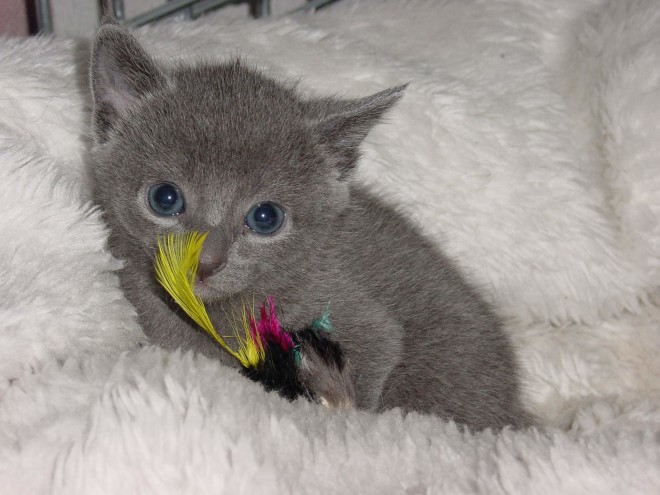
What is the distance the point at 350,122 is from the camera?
1.35m

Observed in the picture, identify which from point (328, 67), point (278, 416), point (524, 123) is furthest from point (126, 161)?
point (524, 123)

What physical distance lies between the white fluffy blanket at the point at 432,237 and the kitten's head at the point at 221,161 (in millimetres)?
112

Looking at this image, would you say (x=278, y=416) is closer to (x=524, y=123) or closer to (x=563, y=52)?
(x=524, y=123)

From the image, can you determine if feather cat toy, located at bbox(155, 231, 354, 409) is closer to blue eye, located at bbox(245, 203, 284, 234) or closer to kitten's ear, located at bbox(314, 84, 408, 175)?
blue eye, located at bbox(245, 203, 284, 234)

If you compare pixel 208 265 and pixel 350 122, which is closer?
pixel 208 265

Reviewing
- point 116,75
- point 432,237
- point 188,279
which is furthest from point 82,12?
point 188,279

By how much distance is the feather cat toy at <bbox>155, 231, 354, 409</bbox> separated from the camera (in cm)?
120

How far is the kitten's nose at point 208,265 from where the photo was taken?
3.88 ft

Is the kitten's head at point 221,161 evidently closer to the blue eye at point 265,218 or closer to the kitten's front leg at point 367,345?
the blue eye at point 265,218

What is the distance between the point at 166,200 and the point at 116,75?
0.29 metres

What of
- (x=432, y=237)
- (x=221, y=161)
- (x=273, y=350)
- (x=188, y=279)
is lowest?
(x=432, y=237)

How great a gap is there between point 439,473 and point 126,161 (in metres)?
0.75

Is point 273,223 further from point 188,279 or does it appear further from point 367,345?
point 367,345

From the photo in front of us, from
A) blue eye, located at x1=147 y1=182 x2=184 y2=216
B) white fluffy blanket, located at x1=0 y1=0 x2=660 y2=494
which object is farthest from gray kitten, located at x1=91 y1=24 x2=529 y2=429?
white fluffy blanket, located at x1=0 y1=0 x2=660 y2=494
